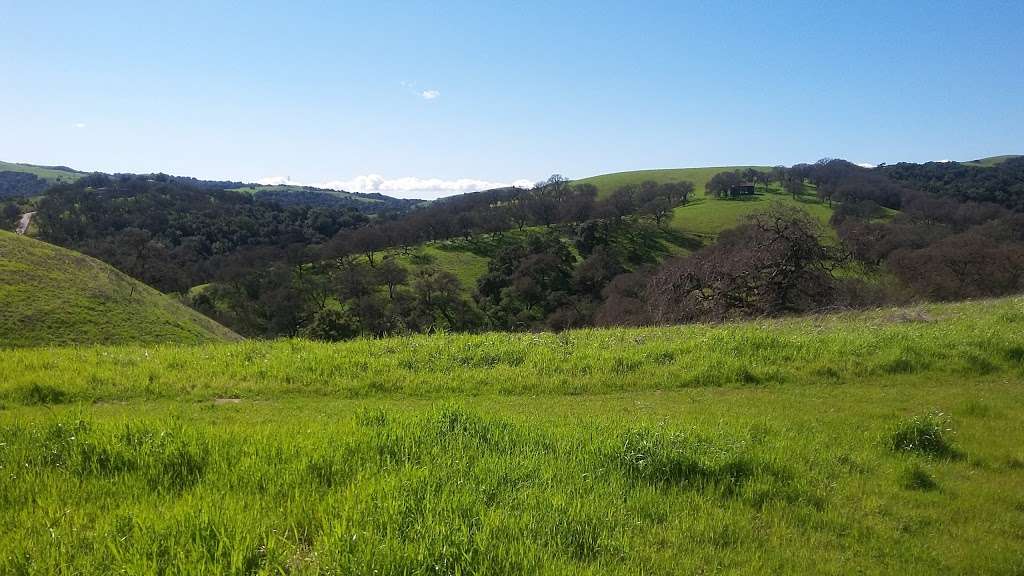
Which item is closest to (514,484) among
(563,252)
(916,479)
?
(916,479)

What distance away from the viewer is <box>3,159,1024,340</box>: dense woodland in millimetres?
26656

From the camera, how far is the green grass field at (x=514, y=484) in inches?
157

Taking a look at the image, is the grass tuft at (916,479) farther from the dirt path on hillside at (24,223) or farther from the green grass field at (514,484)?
the dirt path on hillside at (24,223)

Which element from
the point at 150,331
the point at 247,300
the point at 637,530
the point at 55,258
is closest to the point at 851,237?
the point at 637,530

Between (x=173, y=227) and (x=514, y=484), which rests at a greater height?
(x=173, y=227)

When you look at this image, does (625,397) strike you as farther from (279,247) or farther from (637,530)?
(279,247)

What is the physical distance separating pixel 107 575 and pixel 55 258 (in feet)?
108

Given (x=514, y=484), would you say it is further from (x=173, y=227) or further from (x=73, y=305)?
(x=173, y=227)

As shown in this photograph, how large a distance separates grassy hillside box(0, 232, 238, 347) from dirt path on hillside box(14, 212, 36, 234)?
92.5m

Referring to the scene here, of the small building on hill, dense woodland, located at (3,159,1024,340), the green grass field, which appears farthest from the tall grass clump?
the small building on hill

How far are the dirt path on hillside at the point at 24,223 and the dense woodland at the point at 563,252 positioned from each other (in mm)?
3123

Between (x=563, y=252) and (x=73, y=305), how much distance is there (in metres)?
74.8

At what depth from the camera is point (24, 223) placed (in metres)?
107

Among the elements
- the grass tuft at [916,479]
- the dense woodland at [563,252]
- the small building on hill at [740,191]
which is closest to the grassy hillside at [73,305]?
the dense woodland at [563,252]
